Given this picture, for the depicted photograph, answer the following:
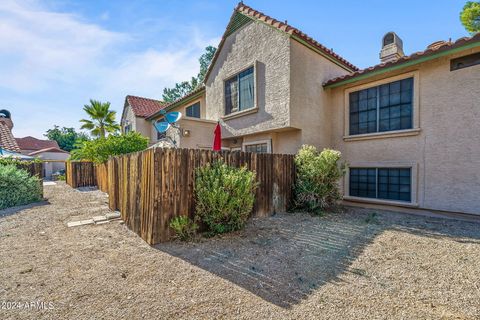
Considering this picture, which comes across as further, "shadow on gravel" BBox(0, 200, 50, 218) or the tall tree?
the tall tree

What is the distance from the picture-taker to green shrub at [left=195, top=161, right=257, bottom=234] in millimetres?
5320

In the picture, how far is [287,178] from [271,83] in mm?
4045

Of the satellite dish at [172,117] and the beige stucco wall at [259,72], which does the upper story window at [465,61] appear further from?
the satellite dish at [172,117]

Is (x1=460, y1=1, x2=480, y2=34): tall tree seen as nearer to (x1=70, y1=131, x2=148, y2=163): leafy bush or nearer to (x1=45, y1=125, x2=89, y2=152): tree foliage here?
(x1=70, y1=131, x2=148, y2=163): leafy bush

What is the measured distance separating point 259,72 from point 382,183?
6.70 metres

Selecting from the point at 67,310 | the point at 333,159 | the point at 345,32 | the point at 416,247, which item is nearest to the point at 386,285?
the point at 416,247

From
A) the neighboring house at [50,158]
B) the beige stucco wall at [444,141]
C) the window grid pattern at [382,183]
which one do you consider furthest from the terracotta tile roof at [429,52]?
the neighboring house at [50,158]

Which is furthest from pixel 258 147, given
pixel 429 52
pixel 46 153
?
pixel 46 153

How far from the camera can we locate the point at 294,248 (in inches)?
189

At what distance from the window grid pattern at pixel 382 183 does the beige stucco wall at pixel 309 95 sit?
1.95 m

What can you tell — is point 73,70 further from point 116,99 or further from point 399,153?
point 116,99

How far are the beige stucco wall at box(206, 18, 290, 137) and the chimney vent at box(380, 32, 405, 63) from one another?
5.35m

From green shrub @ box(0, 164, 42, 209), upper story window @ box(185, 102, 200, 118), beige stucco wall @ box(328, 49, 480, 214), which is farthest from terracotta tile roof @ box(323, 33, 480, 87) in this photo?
green shrub @ box(0, 164, 42, 209)

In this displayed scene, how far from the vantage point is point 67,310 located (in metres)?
2.78
